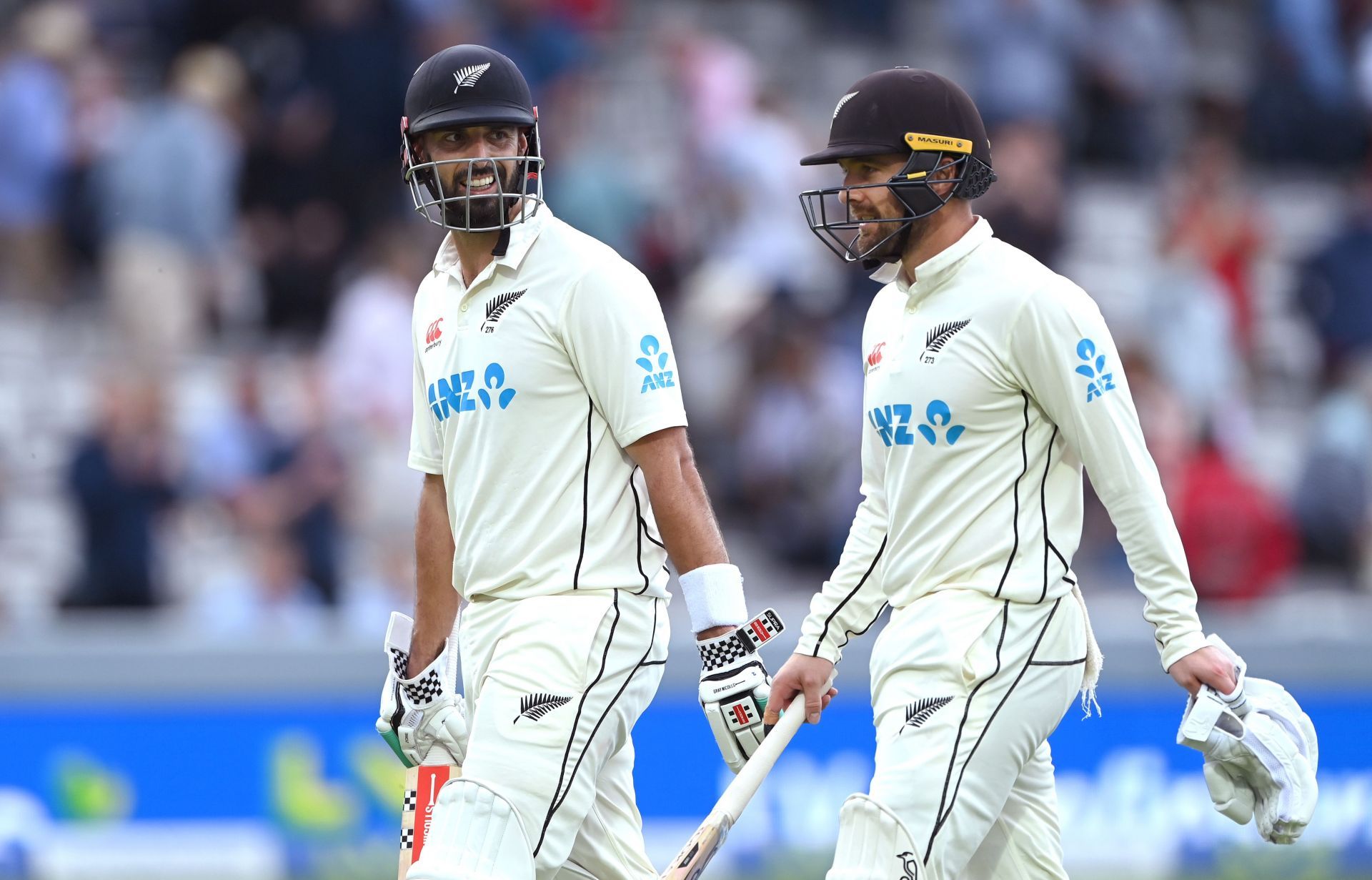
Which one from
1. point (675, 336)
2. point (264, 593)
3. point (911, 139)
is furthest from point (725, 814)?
point (675, 336)

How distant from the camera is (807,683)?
17.6 ft

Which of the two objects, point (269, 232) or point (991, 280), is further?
point (269, 232)

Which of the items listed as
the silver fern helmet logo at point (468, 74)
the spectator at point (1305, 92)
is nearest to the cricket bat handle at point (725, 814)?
the silver fern helmet logo at point (468, 74)

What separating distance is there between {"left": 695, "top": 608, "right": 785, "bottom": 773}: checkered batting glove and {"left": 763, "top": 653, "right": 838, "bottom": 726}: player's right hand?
82 mm

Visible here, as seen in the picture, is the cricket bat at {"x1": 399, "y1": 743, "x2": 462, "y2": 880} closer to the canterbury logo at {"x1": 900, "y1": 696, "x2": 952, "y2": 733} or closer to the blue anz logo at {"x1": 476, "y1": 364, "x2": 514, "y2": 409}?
the blue anz logo at {"x1": 476, "y1": 364, "x2": 514, "y2": 409}

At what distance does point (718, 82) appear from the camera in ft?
42.3

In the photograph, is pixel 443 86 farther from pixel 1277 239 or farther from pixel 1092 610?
pixel 1277 239

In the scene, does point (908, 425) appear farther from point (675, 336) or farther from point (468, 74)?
point (675, 336)

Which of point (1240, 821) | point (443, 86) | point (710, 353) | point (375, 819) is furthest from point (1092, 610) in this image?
point (443, 86)

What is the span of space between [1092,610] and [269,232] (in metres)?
5.16

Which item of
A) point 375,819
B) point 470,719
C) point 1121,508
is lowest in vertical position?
point 375,819

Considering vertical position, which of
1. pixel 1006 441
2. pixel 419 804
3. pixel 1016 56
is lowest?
pixel 419 804

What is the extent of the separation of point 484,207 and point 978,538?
149 cm

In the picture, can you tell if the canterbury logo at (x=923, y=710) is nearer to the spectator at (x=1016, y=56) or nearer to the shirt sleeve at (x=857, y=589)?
the shirt sleeve at (x=857, y=589)
